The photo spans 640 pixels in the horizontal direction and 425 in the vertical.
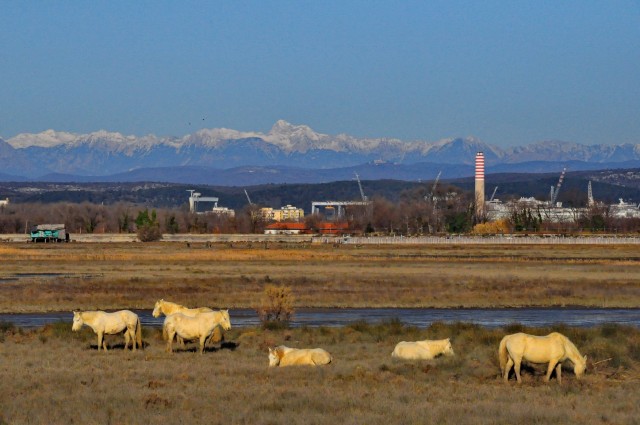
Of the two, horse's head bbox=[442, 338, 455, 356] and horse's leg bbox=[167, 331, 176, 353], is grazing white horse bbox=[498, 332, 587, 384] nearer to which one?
horse's head bbox=[442, 338, 455, 356]

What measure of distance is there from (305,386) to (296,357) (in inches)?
122

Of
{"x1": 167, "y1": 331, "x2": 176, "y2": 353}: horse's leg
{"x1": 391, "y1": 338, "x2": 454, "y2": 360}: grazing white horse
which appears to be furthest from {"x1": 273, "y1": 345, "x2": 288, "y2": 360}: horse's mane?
{"x1": 167, "y1": 331, "x2": 176, "y2": 353}: horse's leg

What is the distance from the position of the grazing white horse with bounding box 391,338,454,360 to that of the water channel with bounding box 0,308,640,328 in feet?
35.2

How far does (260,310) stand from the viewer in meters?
38.0

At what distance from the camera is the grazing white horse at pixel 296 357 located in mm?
25875

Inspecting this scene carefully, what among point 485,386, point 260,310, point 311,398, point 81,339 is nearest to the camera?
point 311,398

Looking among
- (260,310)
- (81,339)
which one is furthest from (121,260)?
(81,339)

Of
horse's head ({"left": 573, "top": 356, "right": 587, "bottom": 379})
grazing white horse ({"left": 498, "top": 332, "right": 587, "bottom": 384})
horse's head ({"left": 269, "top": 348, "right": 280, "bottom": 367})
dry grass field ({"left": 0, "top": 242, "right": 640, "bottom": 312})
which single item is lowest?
dry grass field ({"left": 0, "top": 242, "right": 640, "bottom": 312})

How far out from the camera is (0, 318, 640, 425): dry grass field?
19859 millimetres

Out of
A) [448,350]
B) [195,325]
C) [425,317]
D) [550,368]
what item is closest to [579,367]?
[550,368]

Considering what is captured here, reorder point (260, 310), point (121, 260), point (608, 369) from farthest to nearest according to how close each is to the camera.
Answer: point (121, 260) → point (260, 310) → point (608, 369)

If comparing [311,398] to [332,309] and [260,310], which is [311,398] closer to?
[260,310]

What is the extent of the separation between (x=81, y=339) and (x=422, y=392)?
12.6 meters

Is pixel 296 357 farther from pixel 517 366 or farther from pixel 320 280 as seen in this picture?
pixel 320 280
